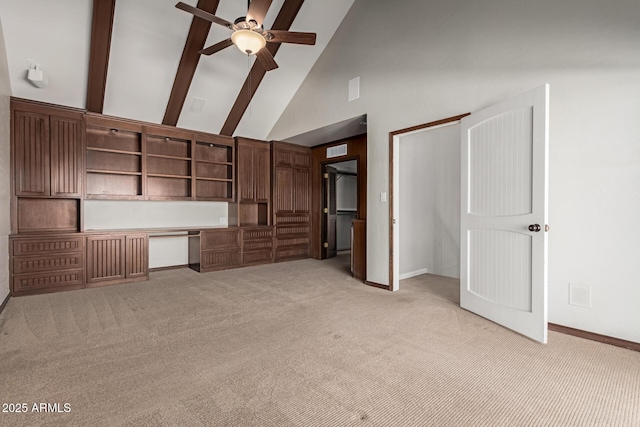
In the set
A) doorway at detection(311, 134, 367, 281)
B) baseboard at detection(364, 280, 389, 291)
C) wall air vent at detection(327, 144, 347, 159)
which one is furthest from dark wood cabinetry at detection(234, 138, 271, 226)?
baseboard at detection(364, 280, 389, 291)

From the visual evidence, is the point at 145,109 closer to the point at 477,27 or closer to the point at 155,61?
the point at 155,61

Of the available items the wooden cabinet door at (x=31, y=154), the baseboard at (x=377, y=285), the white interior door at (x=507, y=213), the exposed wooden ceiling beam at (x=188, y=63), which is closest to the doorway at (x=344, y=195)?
the baseboard at (x=377, y=285)

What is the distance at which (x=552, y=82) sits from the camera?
2.71 m

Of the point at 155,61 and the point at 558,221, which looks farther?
the point at 155,61

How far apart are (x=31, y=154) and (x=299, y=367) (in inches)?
181

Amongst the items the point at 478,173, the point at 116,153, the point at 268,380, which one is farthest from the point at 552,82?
the point at 116,153

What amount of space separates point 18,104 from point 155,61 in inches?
71.2

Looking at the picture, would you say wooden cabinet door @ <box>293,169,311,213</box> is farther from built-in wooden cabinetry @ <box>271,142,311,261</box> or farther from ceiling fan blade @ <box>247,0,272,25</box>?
ceiling fan blade @ <box>247,0,272,25</box>

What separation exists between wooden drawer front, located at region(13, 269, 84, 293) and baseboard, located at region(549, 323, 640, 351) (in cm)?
567

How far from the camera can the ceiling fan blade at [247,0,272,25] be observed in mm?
2938

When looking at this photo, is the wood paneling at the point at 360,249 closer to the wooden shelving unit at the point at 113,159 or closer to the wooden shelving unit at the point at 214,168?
the wooden shelving unit at the point at 214,168

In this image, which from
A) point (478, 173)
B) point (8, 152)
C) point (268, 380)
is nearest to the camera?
point (268, 380)

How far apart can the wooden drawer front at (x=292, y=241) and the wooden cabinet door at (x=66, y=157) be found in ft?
11.3

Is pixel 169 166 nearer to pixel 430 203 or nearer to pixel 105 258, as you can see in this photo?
pixel 105 258
